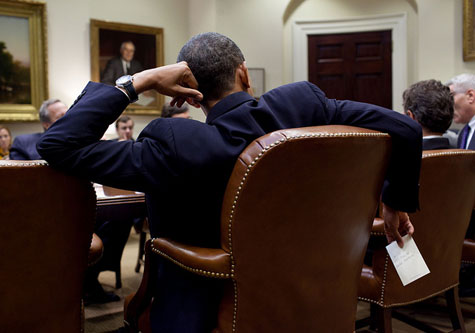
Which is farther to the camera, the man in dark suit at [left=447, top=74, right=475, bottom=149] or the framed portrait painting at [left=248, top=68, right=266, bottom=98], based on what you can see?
the framed portrait painting at [left=248, top=68, right=266, bottom=98]

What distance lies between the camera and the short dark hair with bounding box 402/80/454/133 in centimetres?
266

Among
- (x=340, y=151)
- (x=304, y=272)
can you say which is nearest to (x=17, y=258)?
(x=304, y=272)

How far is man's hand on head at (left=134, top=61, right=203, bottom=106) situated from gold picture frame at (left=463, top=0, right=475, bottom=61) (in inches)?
224

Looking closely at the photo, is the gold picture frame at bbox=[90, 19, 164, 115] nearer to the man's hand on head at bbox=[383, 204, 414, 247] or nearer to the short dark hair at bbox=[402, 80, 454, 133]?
the short dark hair at bbox=[402, 80, 454, 133]

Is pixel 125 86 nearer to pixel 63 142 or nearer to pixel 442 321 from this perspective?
pixel 63 142

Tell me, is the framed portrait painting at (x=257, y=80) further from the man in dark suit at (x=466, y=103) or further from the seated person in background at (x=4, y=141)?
the man in dark suit at (x=466, y=103)

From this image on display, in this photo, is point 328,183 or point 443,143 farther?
point 443,143

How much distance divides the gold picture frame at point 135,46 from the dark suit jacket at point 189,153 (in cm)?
566

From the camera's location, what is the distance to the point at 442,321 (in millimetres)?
2926

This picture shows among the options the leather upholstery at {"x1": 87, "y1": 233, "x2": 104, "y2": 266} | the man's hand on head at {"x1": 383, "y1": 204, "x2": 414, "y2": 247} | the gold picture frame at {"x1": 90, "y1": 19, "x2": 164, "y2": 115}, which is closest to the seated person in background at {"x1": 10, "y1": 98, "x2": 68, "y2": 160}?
the gold picture frame at {"x1": 90, "y1": 19, "x2": 164, "y2": 115}

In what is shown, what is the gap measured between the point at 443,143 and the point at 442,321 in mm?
1109

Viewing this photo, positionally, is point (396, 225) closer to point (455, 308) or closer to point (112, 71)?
point (455, 308)

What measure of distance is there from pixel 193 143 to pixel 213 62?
309 mm

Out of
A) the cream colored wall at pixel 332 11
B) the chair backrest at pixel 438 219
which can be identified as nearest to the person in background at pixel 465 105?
the chair backrest at pixel 438 219
